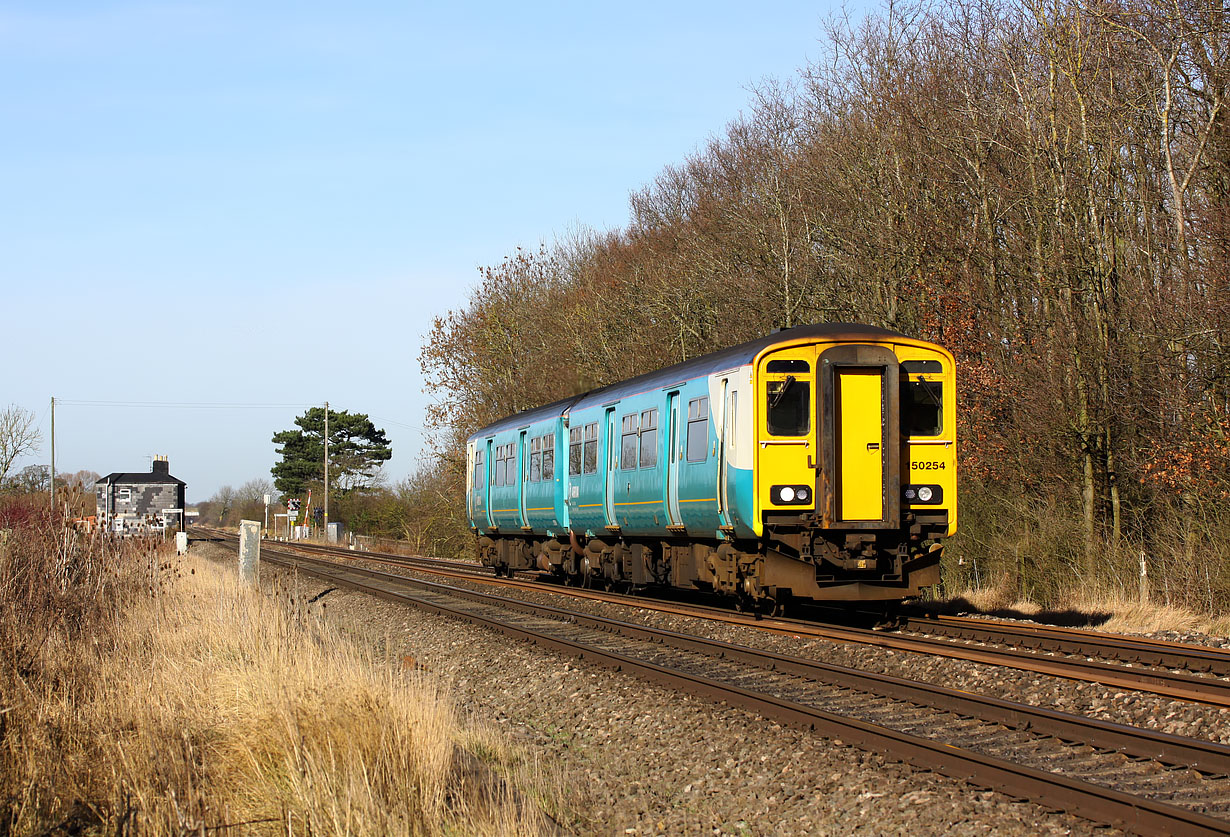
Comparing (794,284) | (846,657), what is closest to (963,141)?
(794,284)

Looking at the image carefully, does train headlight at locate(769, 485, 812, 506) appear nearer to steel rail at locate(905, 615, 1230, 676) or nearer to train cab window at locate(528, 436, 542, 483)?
steel rail at locate(905, 615, 1230, 676)

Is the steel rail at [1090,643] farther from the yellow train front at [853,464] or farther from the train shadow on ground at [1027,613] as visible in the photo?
the train shadow on ground at [1027,613]

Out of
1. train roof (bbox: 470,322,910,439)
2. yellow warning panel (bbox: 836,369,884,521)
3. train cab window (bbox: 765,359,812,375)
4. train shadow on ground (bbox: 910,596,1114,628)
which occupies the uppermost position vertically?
train roof (bbox: 470,322,910,439)

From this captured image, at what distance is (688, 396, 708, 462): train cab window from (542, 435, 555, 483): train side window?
5965mm

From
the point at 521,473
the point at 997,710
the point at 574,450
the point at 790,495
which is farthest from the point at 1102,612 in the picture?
the point at 521,473

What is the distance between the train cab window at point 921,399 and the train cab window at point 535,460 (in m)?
9.24

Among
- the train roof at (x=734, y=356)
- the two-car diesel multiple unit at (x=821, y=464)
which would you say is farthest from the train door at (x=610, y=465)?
the two-car diesel multiple unit at (x=821, y=464)

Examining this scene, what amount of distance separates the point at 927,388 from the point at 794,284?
11684 millimetres

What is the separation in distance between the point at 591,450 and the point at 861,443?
21.3ft

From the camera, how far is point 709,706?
28.2 feet

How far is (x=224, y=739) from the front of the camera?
7.25 meters

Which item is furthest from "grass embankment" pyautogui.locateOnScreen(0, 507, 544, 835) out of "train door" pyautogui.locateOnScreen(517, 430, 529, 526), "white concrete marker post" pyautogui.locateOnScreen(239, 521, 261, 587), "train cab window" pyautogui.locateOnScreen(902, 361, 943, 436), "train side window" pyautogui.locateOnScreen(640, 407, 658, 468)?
"train door" pyautogui.locateOnScreen(517, 430, 529, 526)

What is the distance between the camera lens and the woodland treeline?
53.3 feet

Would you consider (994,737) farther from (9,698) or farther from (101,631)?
(101,631)
